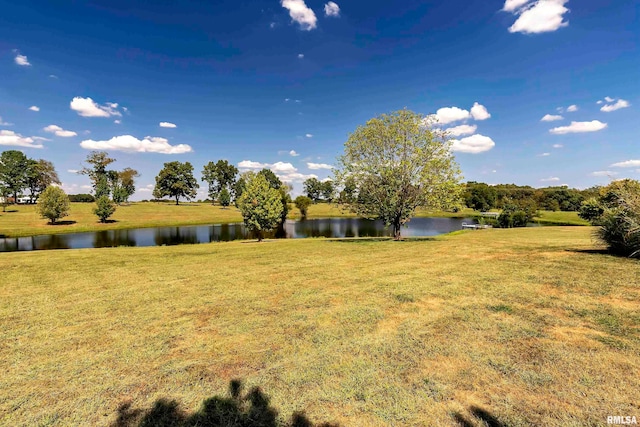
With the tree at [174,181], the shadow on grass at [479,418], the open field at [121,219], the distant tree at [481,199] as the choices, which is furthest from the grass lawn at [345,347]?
the distant tree at [481,199]

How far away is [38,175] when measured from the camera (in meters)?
91.8

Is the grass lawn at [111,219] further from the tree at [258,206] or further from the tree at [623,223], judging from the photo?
the tree at [623,223]

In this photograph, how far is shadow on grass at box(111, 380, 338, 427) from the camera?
350 centimetres

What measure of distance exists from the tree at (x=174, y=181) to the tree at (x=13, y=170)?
35.4m

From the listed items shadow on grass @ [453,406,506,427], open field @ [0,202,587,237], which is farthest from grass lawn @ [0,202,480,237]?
shadow on grass @ [453,406,506,427]

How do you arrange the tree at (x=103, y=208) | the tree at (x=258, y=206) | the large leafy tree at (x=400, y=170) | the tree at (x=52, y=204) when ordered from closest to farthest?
the large leafy tree at (x=400, y=170) < the tree at (x=258, y=206) < the tree at (x=52, y=204) < the tree at (x=103, y=208)

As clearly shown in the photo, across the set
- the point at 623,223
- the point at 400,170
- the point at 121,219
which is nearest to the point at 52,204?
the point at 121,219

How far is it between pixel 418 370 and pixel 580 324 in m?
3.89

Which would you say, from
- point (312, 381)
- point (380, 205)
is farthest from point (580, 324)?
point (380, 205)

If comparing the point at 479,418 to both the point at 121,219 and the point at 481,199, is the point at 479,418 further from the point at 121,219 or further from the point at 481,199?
the point at 481,199

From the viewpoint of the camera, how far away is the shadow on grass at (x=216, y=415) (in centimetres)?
350

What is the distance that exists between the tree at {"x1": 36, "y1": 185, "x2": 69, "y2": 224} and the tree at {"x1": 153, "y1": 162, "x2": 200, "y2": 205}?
1583 inches

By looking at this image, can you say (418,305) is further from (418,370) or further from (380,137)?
(380,137)

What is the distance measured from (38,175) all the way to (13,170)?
8.44 m
